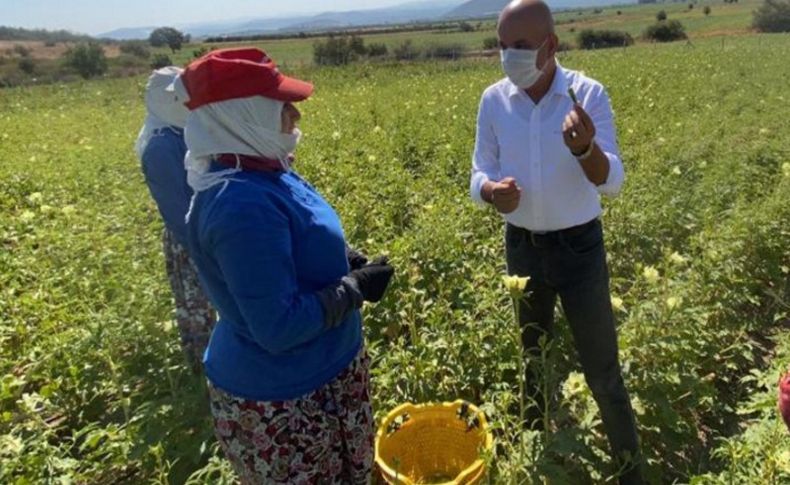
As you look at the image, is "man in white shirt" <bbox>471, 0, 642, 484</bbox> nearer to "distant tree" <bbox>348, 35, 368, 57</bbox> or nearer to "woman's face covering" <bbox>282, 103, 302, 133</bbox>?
"woman's face covering" <bbox>282, 103, 302, 133</bbox>

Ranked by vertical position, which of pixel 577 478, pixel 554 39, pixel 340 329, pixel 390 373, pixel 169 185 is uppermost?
pixel 554 39

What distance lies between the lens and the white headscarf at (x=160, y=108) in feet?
9.27

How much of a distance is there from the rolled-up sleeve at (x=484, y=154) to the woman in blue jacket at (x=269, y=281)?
735mm

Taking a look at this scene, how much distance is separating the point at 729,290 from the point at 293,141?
3151 millimetres

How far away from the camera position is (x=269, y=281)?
5.20ft

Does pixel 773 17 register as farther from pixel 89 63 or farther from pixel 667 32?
pixel 89 63

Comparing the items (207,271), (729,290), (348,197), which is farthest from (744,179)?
(207,271)

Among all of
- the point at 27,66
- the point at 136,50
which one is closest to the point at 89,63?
the point at 27,66

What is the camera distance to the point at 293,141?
179 centimetres

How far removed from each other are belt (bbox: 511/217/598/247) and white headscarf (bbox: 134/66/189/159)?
1.63m

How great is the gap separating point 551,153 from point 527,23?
49 centimetres

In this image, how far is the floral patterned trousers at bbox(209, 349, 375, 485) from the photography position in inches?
74.0

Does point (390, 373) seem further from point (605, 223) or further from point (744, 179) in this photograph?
point (744, 179)

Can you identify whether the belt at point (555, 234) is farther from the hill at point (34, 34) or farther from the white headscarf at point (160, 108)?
the hill at point (34, 34)
